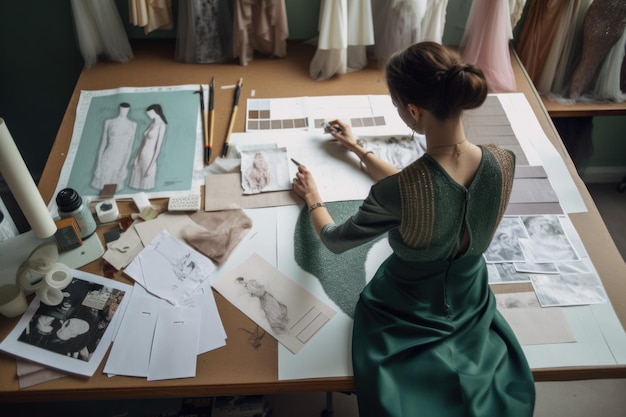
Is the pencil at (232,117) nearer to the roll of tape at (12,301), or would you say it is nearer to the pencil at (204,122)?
the pencil at (204,122)

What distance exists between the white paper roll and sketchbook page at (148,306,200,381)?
310 mm

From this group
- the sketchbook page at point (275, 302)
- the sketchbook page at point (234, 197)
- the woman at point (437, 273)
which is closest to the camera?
the woman at point (437, 273)

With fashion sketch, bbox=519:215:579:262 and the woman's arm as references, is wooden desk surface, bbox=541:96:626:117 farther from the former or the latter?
the woman's arm

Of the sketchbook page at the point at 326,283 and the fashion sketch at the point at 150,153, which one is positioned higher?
the fashion sketch at the point at 150,153

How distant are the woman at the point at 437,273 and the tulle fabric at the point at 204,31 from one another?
2.89 feet

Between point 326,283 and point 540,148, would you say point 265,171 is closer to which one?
point 326,283

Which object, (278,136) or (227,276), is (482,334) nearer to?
(227,276)

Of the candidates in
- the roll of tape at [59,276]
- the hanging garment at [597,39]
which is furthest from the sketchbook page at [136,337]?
the hanging garment at [597,39]

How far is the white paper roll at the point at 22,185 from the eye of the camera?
2.99ft

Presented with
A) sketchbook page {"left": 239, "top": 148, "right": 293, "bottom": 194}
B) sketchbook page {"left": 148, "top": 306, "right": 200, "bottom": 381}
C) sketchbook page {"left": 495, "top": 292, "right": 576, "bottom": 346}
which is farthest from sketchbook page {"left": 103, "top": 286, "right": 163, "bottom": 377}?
sketchbook page {"left": 495, "top": 292, "right": 576, "bottom": 346}

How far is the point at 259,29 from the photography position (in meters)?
1.57

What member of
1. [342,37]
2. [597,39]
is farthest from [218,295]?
[597,39]

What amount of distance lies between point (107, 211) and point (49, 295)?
0.77 ft

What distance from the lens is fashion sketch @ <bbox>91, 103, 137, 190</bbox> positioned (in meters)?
1.25
